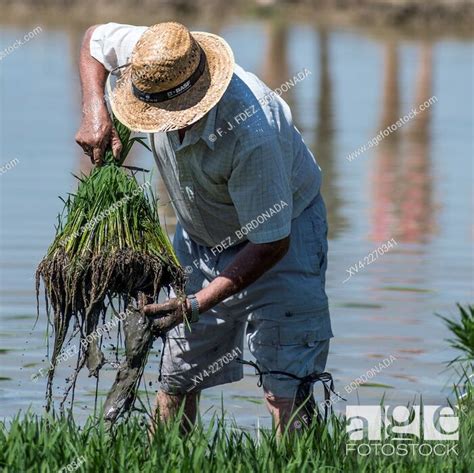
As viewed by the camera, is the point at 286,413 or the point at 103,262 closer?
the point at 103,262

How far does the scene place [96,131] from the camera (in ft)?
17.8

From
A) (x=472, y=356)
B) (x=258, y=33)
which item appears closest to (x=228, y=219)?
(x=472, y=356)

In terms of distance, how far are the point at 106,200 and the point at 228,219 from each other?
531 mm

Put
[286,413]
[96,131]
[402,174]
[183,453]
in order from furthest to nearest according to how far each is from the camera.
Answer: [402,174] → [286,413] → [96,131] → [183,453]

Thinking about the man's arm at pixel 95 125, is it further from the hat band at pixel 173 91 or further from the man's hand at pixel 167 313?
the man's hand at pixel 167 313

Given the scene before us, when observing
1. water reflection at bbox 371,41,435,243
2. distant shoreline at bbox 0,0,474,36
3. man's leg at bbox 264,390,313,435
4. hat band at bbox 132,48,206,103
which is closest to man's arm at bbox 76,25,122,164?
hat band at bbox 132,48,206,103

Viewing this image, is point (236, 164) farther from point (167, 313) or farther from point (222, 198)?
point (167, 313)

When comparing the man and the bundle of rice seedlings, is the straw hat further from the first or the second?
the bundle of rice seedlings

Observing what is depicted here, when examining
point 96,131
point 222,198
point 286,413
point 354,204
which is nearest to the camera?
point 96,131

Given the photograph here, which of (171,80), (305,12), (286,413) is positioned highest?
(305,12)

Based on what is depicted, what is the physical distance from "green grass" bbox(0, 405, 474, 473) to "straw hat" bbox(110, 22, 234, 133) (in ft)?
3.60

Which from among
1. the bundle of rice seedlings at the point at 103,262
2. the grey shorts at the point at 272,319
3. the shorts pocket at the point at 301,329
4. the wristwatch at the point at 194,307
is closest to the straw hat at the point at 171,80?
the bundle of rice seedlings at the point at 103,262

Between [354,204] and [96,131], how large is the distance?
318 inches

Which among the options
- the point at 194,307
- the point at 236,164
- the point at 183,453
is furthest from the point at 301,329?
the point at 183,453
